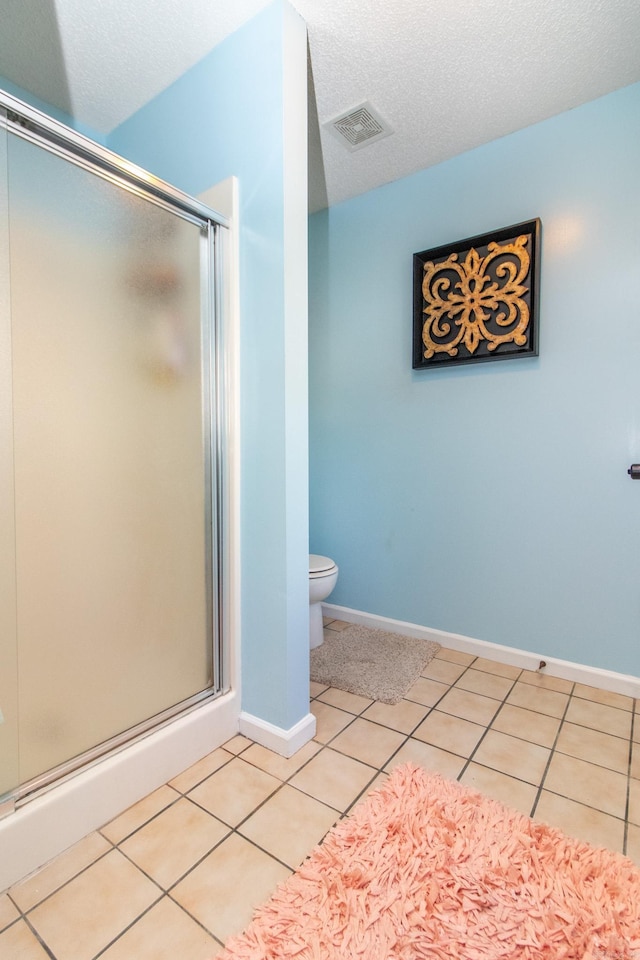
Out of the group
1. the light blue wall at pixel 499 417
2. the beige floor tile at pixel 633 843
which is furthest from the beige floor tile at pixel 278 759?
the light blue wall at pixel 499 417

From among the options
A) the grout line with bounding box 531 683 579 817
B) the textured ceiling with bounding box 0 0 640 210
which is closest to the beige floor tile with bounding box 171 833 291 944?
the grout line with bounding box 531 683 579 817

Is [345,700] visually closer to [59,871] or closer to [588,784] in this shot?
[588,784]

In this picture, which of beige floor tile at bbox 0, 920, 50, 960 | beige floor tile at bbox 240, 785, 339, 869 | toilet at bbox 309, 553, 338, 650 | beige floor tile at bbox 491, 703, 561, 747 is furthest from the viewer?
toilet at bbox 309, 553, 338, 650

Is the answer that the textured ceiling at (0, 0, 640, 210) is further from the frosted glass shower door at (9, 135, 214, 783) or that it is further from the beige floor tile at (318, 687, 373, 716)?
the beige floor tile at (318, 687, 373, 716)

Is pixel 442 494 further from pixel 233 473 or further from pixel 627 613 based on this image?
pixel 233 473

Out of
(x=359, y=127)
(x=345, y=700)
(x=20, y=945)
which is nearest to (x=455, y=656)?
(x=345, y=700)

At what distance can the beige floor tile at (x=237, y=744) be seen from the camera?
1.52 meters

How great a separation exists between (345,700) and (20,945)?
1.14m

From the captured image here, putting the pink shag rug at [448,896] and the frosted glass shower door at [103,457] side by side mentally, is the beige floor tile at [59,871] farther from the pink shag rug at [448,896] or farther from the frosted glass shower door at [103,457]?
the pink shag rug at [448,896]

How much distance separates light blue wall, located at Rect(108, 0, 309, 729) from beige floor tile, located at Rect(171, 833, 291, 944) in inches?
16.0

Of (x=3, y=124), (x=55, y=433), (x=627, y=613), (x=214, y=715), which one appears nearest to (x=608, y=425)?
(x=627, y=613)

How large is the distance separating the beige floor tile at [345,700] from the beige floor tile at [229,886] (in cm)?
68

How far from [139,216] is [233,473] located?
806 mm

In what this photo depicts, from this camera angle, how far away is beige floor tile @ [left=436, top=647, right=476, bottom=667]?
217 cm
